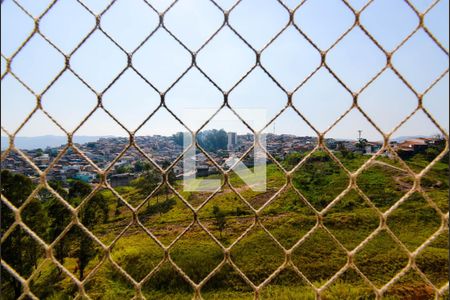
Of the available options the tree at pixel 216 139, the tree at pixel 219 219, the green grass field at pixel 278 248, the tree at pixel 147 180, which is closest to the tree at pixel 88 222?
the green grass field at pixel 278 248

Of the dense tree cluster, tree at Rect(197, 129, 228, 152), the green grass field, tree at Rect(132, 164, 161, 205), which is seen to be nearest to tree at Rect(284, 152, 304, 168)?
tree at Rect(197, 129, 228, 152)

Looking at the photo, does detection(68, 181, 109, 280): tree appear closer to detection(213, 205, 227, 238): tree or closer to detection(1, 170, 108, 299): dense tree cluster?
detection(1, 170, 108, 299): dense tree cluster

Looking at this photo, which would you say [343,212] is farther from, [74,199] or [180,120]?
[180,120]

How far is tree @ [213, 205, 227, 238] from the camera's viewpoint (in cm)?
1266

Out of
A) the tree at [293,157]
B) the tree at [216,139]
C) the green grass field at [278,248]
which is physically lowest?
the green grass field at [278,248]

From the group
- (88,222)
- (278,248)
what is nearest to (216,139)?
(88,222)

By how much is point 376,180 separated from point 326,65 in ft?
53.6

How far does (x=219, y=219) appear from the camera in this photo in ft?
42.0

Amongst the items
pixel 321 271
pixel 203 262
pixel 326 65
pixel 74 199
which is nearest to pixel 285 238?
pixel 321 271

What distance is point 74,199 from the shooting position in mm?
6219

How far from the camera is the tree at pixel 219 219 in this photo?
12.7 meters

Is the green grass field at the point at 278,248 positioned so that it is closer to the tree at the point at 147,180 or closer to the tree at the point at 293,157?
the tree at the point at 147,180

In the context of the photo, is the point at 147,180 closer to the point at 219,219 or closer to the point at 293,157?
the point at 219,219

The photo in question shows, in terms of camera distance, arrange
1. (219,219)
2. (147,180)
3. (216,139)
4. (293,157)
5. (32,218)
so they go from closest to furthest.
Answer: (216,139) → (293,157) → (32,218) → (147,180) → (219,219)
